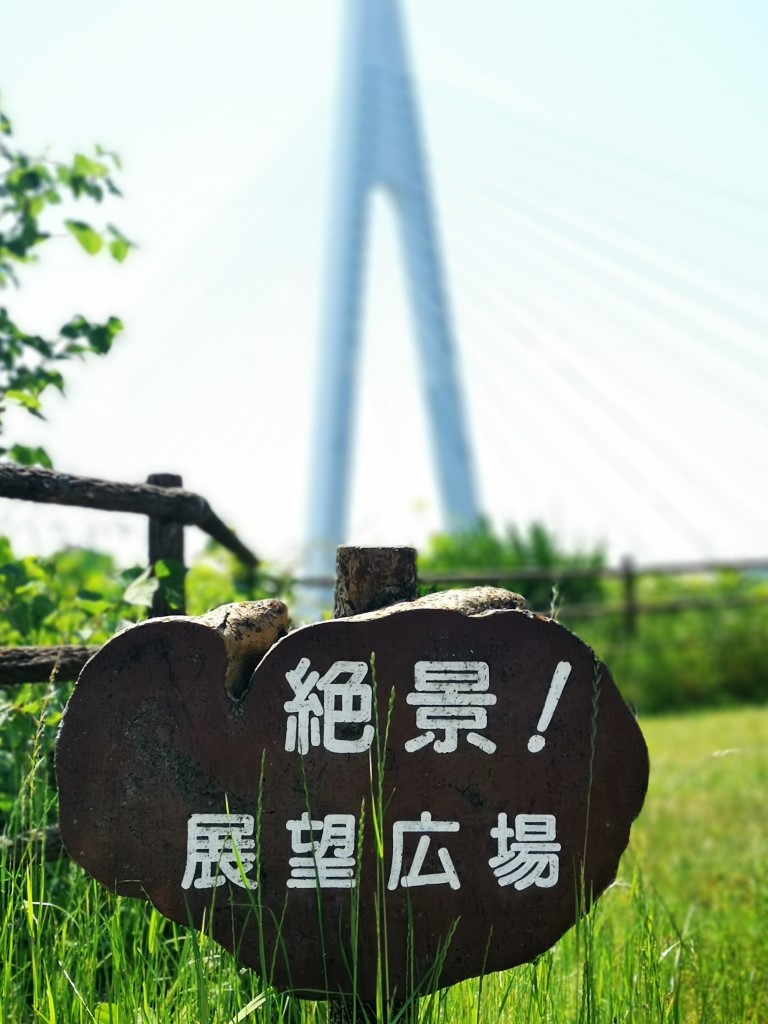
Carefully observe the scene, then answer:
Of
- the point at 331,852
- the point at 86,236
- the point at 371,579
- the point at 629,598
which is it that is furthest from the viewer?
the point at 629,598

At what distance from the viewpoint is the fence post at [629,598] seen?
7.50 meters

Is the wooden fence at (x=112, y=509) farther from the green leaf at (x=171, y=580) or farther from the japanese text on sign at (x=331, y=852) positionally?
the japanese text on sign at (x=331, y=852)

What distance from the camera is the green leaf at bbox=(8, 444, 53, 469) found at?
7.09 ft

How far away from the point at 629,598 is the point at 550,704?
6.31 m

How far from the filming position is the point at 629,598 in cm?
757

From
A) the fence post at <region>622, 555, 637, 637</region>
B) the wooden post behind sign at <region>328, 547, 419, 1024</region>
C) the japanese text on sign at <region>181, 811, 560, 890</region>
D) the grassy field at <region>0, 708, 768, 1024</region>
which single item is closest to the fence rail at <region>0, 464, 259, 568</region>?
the grassy field at <region>0, 708, 768, 1024</region>

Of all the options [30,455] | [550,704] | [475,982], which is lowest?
[475,982]

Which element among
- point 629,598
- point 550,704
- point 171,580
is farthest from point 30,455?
point 629,598

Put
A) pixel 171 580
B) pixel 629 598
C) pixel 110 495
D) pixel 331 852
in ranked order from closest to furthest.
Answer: pixel 331 852
pixel 110 495
pixel 171 580
pixel 629 598

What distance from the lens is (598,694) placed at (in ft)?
4.71

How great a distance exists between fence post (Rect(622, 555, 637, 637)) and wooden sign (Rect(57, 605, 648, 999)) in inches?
244

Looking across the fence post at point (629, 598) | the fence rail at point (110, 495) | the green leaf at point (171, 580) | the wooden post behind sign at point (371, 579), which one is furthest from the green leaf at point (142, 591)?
the fence post at point (629, 598)

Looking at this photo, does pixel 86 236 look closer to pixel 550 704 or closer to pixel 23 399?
pixel 23 399

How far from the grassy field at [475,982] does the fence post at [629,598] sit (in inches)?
171
